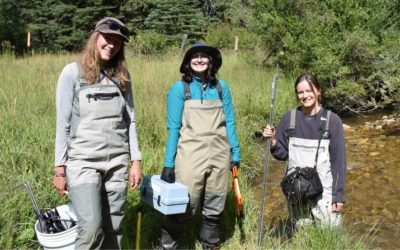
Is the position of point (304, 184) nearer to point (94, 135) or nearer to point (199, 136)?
point (199, 136)

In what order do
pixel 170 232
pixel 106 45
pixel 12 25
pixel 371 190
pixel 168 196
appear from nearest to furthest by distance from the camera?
pixel 106 45
pixel 168 196
pixel 170 232
pixel 371 190
pixel 12 25

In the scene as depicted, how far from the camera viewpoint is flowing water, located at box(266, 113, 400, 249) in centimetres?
492

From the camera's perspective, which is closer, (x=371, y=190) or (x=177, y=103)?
A: (x=177, y=103)

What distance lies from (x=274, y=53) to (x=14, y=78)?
7058 mm

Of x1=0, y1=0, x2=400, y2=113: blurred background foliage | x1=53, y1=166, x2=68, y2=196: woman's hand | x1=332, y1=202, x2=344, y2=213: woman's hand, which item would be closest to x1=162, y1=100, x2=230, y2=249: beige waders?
x1=332, y1=202, x2=344, y2=213: woman's hand

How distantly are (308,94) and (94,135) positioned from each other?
65.6 inches

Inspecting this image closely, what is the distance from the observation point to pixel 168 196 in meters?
3.34

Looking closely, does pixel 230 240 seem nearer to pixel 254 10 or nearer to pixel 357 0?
pixel 357 0

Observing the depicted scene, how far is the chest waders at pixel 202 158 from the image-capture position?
3.52m

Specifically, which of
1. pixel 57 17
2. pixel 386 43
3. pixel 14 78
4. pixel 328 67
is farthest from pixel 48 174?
pixel 57 17

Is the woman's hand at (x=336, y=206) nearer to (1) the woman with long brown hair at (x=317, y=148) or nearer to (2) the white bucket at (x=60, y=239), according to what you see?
(1) the woman with long brown hair at (x=317, y=148)

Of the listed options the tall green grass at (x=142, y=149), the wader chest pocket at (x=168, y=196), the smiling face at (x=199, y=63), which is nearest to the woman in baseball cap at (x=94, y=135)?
the wader chest pocket at (x=168, y=196)

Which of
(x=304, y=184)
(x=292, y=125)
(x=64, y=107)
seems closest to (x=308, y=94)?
(x=292, y=125)

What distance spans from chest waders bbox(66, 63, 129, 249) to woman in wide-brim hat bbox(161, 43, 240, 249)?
0.59m
